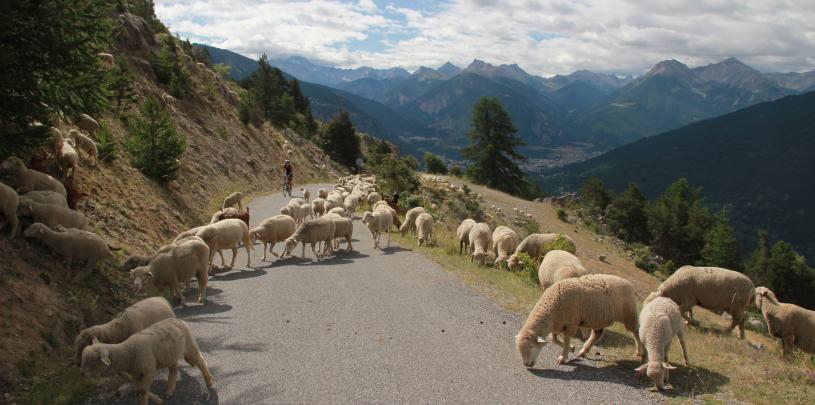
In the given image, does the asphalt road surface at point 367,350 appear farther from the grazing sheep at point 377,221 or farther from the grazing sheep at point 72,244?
the grazing sheep at point 377,221

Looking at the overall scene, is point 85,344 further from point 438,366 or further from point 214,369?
point 438,366

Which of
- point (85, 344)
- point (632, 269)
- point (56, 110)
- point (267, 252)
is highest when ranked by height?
point (56, 110)

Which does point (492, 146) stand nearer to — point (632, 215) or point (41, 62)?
point (632, 215)

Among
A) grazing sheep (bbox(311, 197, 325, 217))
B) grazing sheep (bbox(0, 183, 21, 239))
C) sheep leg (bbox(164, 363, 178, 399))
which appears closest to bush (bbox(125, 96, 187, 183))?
grazing sheep (bbox(311, 197, 325, 217))

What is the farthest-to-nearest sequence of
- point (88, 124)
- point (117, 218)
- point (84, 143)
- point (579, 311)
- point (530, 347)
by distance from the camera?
point (88, 124)
point (84, 143)
point (117, 218)
point (579, 311)
point (530, 347)

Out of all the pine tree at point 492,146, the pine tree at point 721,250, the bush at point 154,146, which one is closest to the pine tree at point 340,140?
the pine tree at point 492,146

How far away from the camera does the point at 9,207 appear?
396 inches

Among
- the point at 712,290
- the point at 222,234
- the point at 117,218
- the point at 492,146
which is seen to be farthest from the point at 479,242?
the point at 492,146

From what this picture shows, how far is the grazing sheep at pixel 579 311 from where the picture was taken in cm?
887

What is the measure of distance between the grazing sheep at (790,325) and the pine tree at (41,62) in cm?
1695

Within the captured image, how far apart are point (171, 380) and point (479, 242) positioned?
43.9 feet

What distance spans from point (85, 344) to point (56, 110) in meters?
5.75

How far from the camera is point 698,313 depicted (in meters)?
23.2

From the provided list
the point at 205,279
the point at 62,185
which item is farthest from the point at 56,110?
the point at 205,279
